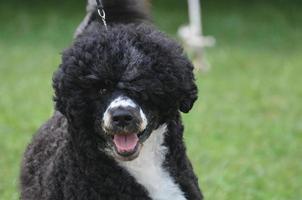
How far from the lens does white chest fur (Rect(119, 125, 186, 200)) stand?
366 centimetres

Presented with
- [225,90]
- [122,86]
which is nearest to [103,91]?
[122,86]

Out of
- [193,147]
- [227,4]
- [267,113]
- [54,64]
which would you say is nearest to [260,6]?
[227,4]

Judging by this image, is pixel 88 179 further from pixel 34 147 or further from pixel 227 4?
pixel 227 4

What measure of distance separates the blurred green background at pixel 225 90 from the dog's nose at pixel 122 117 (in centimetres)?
268

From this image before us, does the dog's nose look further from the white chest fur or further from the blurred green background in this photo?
the blurred green background

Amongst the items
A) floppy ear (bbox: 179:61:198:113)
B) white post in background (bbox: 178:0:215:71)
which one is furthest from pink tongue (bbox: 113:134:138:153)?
white post in background (bbox: 178:0:215:71)

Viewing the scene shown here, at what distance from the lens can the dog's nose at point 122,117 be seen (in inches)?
130

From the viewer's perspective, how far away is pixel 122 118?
330 centimetres

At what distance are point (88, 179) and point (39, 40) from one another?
47.5 ft

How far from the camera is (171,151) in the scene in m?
3.79

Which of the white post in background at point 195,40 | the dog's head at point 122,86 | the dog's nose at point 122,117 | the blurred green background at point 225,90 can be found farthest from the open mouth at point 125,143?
the white post in background at point 195,40

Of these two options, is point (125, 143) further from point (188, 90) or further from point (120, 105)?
point (188, 90)

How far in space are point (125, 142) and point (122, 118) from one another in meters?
0.20

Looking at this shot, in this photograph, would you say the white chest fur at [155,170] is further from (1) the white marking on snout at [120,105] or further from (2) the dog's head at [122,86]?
(1) the white marking on snout at [120,105]
